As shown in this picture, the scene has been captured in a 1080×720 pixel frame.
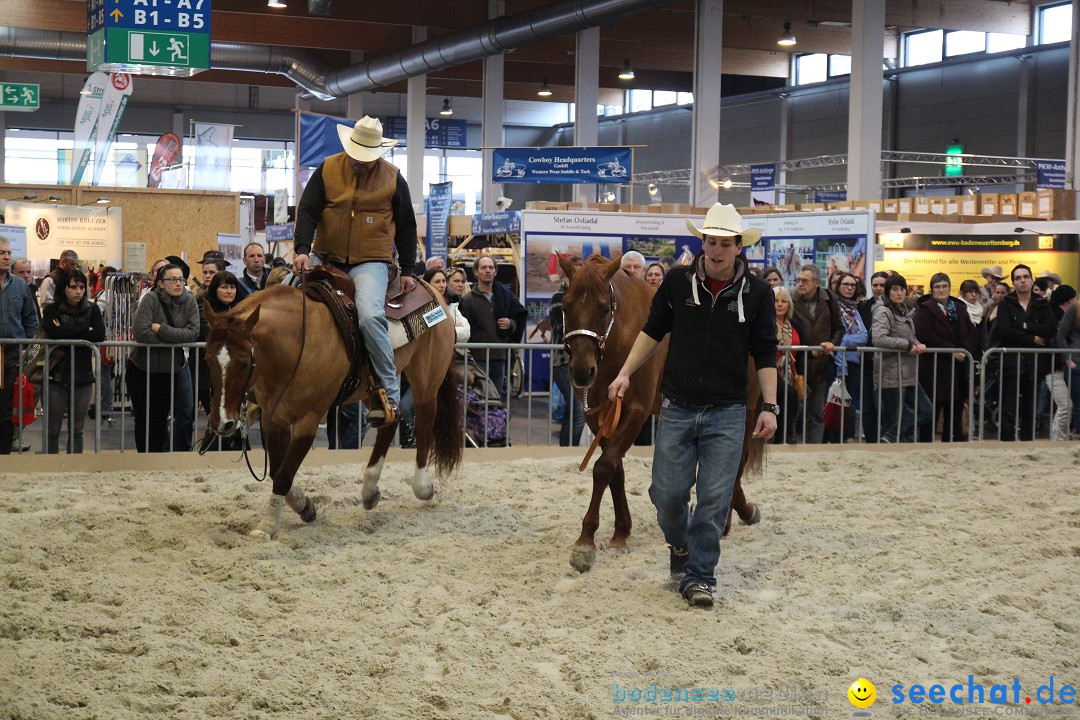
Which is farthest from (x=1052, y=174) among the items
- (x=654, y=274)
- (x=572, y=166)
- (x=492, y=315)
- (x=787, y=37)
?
(x=492, y=315)

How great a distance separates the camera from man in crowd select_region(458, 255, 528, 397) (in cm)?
1076

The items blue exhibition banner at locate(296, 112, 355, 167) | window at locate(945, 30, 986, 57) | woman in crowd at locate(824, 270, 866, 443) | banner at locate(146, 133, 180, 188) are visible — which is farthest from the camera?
window at locate(945, 30, 986, 57)

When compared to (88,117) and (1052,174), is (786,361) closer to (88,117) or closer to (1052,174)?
(88,117)

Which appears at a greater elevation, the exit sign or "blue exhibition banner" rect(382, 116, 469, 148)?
"blue exhibition banner" rect(382, 116, 469, 148)

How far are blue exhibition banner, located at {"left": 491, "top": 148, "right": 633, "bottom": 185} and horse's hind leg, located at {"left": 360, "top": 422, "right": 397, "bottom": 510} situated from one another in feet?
29.8

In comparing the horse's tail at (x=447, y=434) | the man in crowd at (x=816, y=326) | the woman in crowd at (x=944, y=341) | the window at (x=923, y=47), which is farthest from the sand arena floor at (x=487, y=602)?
the window at (x=923, y=47)

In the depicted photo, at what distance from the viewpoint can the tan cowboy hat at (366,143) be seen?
673 centimetres

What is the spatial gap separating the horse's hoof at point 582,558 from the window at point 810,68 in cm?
3337

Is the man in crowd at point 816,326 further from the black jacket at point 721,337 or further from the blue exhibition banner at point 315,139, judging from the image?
the blue exhibition banner at point 315,139

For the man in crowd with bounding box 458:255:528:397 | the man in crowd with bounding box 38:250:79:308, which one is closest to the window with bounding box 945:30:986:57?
the man in crowd with bounding box 458:255:528:397

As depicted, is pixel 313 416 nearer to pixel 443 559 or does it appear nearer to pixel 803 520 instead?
pixel 443 559

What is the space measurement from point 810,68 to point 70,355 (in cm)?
3276

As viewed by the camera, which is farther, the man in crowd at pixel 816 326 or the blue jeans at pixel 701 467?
the man in crowd at pixel 816 326

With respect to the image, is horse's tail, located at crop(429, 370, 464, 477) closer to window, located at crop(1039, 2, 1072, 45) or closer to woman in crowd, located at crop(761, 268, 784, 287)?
woman in crowd, located at crop(761, 268, 784, 287)
